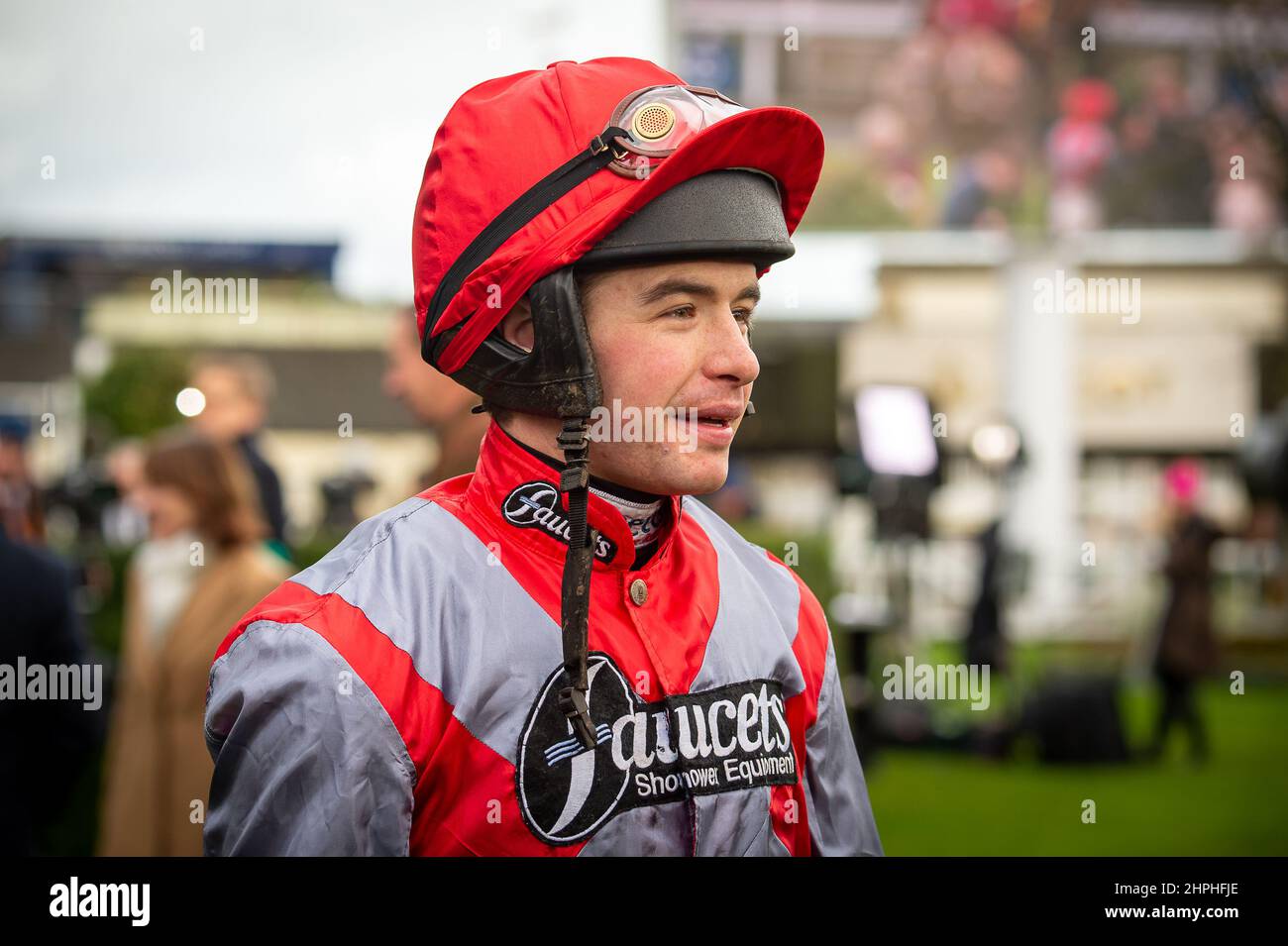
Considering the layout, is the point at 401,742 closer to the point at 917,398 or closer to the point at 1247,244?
the point at 917,398

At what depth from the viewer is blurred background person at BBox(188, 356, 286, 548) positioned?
12.8 ft

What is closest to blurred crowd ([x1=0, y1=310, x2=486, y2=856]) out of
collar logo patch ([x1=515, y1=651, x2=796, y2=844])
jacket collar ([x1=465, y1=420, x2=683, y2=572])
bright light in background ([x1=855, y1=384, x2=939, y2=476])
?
jacket collar ([x1=465, y1=420, x2=683, y2=572])

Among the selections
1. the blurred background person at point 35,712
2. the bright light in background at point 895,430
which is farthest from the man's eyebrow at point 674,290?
the bright light in background at point 895,430

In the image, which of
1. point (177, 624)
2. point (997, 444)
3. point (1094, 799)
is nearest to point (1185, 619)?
point (997, 444)

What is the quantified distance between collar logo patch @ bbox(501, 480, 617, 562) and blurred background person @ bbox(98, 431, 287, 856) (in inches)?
73.8

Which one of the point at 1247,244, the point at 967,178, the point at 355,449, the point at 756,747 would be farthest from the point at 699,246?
the point at 1247,244

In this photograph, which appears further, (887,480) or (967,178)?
(967,178)

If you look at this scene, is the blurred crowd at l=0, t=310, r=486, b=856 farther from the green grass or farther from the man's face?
the green grass

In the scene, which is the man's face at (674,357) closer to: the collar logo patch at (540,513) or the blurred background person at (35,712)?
the collar logo patch at (540,513)

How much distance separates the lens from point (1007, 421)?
731 centimetres
